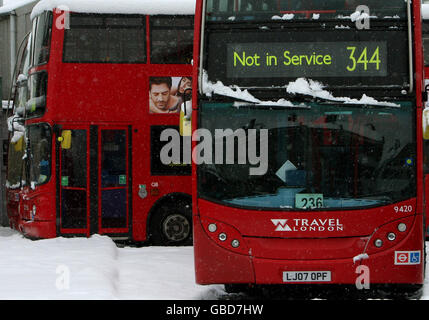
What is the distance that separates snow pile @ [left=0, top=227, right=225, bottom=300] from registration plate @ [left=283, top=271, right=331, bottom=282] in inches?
50.1

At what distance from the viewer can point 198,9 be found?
367 inches

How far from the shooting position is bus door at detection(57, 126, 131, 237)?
1548 centimetres

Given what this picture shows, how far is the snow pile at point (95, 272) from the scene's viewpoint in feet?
29.9

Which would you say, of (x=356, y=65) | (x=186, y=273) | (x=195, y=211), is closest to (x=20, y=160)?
(x=186, y=273)

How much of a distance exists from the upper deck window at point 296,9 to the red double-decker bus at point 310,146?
0.02 metres

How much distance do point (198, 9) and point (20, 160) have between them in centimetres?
885

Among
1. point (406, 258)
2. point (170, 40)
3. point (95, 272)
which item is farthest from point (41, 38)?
point (406, 258)

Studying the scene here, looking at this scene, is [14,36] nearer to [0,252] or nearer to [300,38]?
[0,252]

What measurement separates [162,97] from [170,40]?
1068 millimetres

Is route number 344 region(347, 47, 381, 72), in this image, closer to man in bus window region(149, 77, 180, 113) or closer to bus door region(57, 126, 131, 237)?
man in bus window region(149, 77, 180, 113)

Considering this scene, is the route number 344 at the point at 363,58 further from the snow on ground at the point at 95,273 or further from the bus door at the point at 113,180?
the bus door at the point at 113,180

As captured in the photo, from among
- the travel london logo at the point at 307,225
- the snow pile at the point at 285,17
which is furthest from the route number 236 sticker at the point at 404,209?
the snow pile at the point at 285,17

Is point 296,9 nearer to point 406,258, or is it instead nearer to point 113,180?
point 406,258

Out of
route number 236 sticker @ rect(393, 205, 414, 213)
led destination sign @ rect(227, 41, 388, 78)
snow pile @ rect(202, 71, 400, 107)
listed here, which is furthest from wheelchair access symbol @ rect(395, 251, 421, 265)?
led destination sign @ rect(227, 41, 388, 78)
